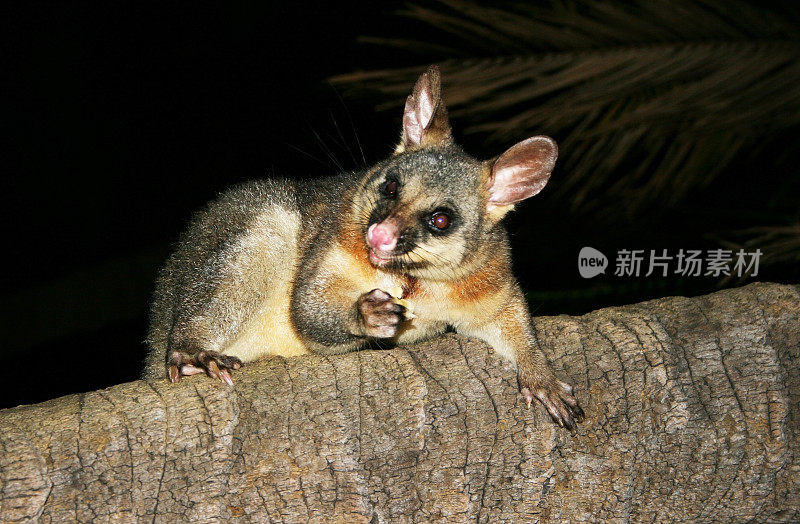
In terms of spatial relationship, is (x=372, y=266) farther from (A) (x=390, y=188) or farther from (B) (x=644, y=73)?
(B) (x=644, y=73)

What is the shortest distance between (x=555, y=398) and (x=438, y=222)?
3.10ft

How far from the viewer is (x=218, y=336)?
3145mm

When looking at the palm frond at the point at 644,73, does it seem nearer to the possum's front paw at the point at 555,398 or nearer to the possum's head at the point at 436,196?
the possum's head at the point at 436,196

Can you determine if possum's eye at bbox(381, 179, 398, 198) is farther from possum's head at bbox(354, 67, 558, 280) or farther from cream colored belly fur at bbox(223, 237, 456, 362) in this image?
cream colored belly fur at bbox(223, 237, 456, 362)

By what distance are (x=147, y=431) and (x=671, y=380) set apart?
1.72 meters

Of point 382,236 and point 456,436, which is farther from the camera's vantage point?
point 382,236

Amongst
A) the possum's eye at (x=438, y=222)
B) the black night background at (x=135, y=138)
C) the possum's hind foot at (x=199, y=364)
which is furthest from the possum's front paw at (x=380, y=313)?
the black night background at (x=135, y=138)

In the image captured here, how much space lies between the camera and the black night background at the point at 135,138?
204 inches

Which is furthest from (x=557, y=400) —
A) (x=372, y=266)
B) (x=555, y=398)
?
(x=372, y=266)

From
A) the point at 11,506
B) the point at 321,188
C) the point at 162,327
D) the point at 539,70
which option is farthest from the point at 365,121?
the point at 11,506

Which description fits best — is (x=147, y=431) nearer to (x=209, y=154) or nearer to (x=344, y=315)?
(x=344, y=315)

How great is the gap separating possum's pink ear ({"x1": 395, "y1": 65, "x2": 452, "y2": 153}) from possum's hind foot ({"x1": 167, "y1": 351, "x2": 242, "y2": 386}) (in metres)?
1.36

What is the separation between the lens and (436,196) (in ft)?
10.3

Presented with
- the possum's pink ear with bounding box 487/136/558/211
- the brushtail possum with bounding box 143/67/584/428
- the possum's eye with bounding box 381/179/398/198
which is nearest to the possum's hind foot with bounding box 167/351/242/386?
the brushtail possum with bounding box 143/67/584/428
